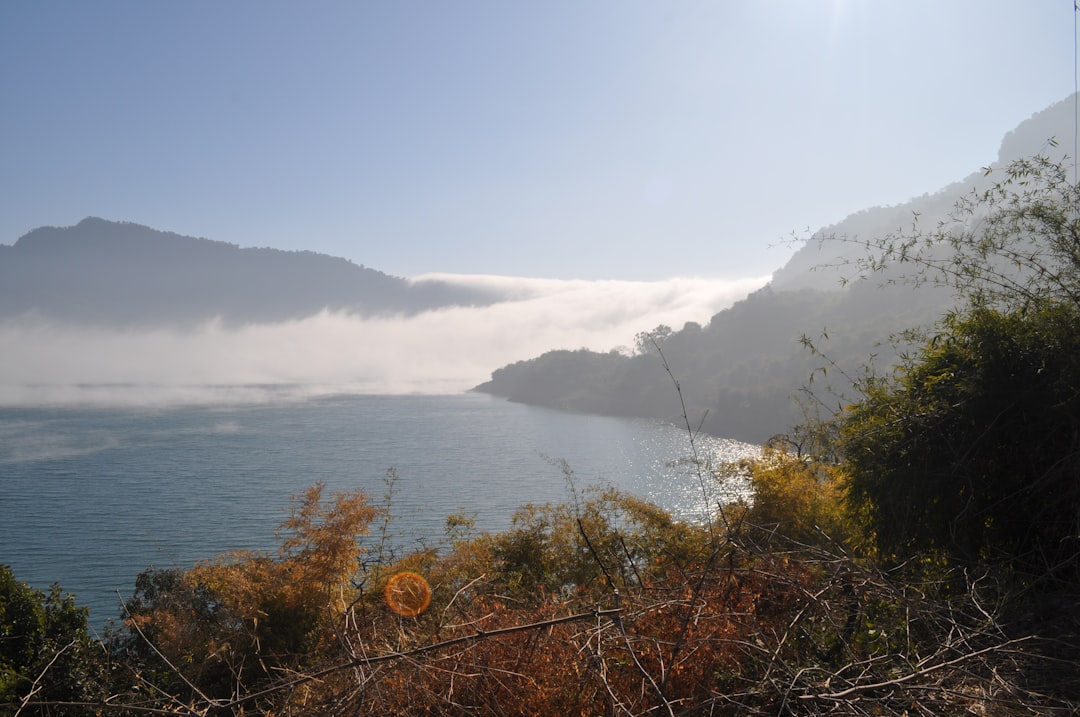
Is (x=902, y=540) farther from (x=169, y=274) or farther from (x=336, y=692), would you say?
(x=169, y=274)

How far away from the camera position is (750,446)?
5062cm

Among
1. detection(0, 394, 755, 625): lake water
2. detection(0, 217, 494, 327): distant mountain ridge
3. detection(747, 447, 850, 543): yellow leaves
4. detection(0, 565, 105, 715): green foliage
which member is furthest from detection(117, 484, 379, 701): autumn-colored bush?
detection(0, 217, 494, 327): distant mountain ridge

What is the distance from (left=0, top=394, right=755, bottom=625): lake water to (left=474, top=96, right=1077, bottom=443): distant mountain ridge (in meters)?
5.85

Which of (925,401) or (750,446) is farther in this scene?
(750,446)

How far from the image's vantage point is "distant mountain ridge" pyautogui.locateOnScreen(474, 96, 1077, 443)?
176 feet

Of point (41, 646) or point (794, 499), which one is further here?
point (794, 499)

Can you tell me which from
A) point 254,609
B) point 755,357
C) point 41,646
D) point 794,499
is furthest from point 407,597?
point 755,357

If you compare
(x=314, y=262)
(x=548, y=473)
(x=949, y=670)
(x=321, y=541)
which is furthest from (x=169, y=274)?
(x=949, y=670)

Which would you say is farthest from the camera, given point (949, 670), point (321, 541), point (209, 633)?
point (321, 541)

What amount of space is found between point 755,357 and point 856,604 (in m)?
73.2

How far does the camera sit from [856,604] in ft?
8.80

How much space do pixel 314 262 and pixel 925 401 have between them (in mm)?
189918

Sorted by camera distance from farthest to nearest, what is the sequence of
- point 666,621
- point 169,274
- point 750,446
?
point 169,274, point 750,446, point 666,621

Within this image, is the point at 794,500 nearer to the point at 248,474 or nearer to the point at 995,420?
the point at 995,420
